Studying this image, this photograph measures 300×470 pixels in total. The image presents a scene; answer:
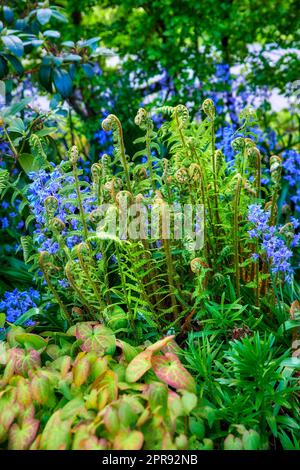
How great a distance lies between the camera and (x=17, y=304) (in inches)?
111

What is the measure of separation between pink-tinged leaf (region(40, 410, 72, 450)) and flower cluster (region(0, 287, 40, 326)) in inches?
32.9

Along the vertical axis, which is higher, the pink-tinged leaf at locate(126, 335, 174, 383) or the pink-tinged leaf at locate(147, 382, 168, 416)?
the pink-tinged leaf at locate(126, 335, 174, 383)

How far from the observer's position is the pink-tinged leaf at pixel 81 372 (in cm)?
204

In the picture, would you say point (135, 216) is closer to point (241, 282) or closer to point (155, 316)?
point (155, 316)

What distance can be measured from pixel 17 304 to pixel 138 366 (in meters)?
0.97

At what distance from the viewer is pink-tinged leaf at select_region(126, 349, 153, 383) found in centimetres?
202

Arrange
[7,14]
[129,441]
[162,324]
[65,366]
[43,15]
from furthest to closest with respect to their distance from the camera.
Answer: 1. [7,14]
2. [43,15]
3. [162,324]
4. [65,366]
5. [129,441]

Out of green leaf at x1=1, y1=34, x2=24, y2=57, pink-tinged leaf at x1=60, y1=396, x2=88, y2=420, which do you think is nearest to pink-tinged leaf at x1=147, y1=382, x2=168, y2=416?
pink-tinged leaf at x1=60, y1=396, x2=88, y2=420

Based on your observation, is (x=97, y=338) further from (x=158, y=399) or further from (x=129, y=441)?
(x=129, y=441)

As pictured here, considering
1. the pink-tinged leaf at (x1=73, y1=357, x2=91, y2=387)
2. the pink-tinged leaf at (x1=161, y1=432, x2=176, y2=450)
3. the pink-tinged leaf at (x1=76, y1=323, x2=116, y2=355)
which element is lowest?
the pink-tinged leaf at (x1=161, y1=432, x2=176, y2=450)

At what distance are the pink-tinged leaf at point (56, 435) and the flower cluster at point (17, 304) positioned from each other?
84 cm

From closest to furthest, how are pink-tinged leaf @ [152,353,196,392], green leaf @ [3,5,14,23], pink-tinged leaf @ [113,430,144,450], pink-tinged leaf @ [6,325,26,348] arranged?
pink-tinged leaf @ [113,430,144,450] < pink-tinged leaf @ [152,353,196,392] < pink-tinged leaf @ [6,325,26,348] < green leaf @ [3,5,14,23]

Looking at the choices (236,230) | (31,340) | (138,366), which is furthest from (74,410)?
(236,230)
